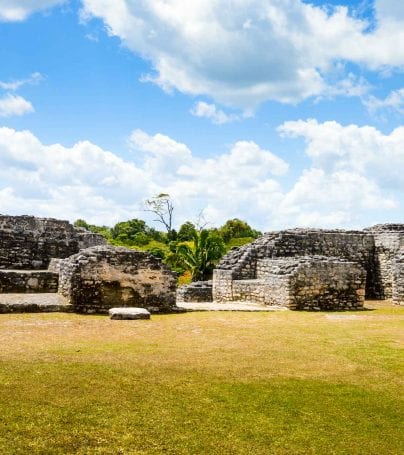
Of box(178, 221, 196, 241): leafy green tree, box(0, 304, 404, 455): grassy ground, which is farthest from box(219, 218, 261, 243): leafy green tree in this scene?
box(0, 304, 404, 455): grassy ground

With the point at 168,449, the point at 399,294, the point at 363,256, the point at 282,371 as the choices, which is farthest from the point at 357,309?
the point at 168,449

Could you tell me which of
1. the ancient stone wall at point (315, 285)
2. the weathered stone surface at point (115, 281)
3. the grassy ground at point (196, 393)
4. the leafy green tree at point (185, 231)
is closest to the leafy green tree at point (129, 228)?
the leafy green tree at point (185, 231)

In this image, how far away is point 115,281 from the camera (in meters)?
12.5

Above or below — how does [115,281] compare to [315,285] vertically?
above

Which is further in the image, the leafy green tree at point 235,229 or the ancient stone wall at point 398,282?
the leafy green tree at point 235,229

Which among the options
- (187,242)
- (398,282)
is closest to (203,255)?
(187,242)

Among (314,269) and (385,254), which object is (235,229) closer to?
(385,254)

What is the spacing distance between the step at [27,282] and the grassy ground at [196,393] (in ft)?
13.6

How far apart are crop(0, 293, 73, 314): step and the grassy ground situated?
1.82 m

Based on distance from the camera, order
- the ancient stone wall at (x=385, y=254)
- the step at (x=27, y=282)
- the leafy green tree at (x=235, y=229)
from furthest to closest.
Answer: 1. the leafy green tree at (x=235, y=229)
2. the ancient stone wall at (x=385, y=254)
3. the step at (x=27, y=282)

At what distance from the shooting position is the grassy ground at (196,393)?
4277 millimetres

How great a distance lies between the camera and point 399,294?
18328mm

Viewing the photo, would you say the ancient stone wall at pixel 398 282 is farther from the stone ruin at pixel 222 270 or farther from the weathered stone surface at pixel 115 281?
the weathered stone surface at pixel 115 281

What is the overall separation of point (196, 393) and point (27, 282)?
9.38 meters
